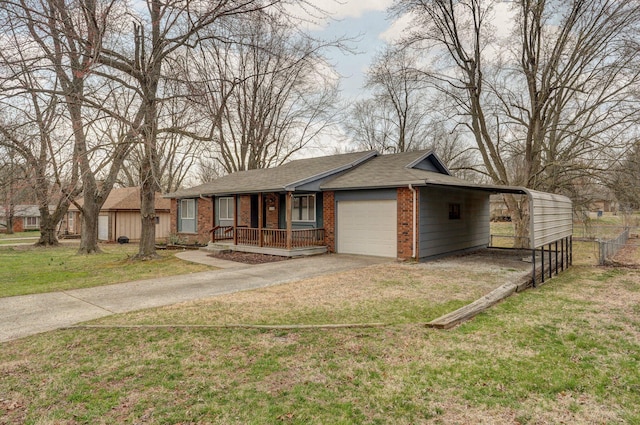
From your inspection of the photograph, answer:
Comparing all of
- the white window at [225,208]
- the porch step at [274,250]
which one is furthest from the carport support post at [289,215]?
the white window at [225,208]

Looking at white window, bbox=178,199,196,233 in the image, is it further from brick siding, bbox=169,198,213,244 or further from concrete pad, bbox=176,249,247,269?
concrete pad, bbox=176,249,247,269

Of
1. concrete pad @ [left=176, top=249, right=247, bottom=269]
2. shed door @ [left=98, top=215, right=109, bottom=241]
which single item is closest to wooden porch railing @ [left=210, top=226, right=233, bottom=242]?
concrete pad @ [left=176, top=249, right=247, bottom=269]

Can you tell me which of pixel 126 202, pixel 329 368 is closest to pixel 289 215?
pixel 329 368

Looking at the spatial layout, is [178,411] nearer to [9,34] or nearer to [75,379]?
[75,379]

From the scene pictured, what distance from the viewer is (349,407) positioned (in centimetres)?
320

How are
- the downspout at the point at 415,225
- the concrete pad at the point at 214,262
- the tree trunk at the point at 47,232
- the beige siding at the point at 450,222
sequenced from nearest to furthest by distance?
the concrete pad at the point at 214,262
the downspout at the point at 415,225
the beige siding at the point at 450,222
the tree trunk at the point at 47,232

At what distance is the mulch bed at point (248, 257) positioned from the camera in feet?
40.4

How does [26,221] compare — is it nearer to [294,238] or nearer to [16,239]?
[16,239]

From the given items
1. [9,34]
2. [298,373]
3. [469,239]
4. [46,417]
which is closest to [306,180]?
[469,239]

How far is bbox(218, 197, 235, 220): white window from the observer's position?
1858 cm

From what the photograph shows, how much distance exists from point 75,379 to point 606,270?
44.5 ft

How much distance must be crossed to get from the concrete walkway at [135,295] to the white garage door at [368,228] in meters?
Result: 1.56

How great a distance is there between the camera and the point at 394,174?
13016mm

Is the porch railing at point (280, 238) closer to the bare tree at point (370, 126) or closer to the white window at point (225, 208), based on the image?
the white window at point (225, 208)
